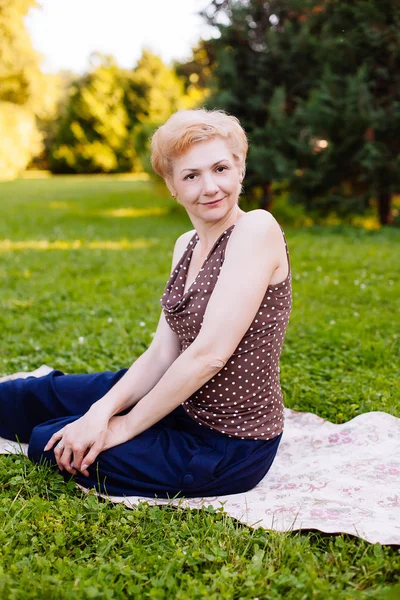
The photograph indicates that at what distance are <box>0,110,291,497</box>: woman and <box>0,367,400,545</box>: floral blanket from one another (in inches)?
4.3

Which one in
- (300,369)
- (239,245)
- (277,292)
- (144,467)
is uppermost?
(239,245)

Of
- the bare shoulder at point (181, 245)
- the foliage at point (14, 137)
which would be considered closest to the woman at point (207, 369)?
the bare shoulder at point (181, 245)

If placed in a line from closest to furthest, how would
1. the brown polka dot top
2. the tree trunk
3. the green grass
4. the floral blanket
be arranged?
1. the green grass
2. the floral blanket
3. the brown polka dot top
4. the tree trunk

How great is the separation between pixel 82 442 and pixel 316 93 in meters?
8.58

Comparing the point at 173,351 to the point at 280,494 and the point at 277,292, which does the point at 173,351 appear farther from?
the point at 280,494

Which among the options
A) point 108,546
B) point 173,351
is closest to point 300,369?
point 173,351

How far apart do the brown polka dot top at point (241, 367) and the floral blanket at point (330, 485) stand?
0.25m

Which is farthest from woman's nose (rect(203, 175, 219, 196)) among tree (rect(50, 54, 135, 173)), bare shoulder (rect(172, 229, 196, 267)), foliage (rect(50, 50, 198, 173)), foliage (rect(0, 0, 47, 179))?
tree (rect(50, 54, 135, 173))

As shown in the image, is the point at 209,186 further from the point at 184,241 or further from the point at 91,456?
the point at 91,456

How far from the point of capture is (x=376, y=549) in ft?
6.59

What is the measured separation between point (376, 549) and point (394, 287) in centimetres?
406

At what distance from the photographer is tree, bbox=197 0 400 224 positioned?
31.0 ft

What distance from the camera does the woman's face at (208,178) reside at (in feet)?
7.67

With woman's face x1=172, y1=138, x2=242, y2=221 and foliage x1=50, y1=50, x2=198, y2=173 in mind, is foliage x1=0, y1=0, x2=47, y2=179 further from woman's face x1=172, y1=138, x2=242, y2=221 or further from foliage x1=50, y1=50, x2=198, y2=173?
woman's face x1=172, y1=138, x2=242, y2=221
